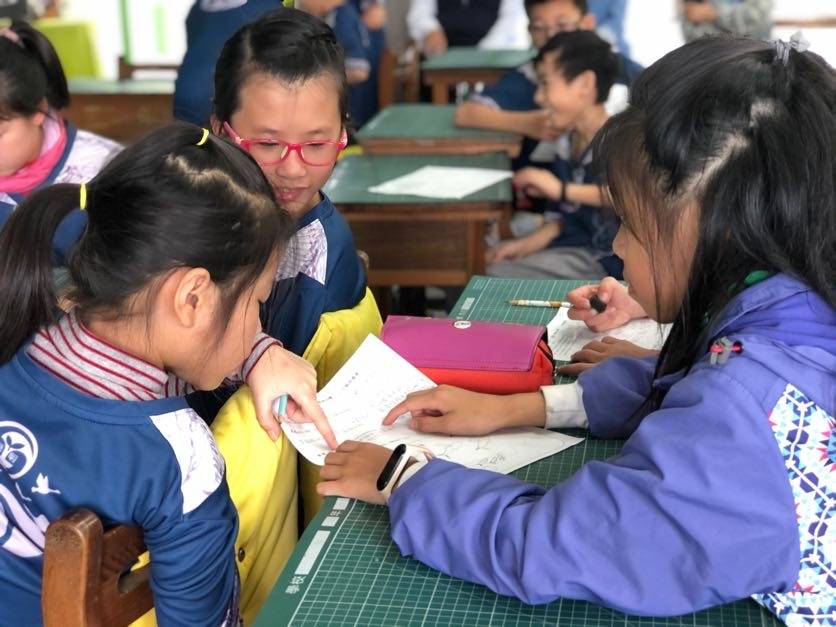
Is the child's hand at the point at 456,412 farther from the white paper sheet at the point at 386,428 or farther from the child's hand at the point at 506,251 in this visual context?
the child's hand at the point at 506,251

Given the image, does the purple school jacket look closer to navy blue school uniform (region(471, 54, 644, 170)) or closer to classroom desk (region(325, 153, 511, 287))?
classroom desk (region(325, 153, 511, 287))

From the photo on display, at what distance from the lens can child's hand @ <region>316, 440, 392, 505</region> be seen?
1.21m

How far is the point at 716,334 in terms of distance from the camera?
104 centimetres

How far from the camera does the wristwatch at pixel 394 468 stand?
1.18 m

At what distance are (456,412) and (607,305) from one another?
49 centimetres

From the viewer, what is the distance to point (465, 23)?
19.5 ft

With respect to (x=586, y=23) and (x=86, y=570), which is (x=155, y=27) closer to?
(x=586, y=23)

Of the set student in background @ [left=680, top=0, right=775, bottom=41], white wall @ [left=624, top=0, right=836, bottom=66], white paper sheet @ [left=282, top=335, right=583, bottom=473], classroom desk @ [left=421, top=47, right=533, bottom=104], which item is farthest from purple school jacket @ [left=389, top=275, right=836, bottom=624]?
white wall @ [left=624, top=0, right=836, bottom=66]

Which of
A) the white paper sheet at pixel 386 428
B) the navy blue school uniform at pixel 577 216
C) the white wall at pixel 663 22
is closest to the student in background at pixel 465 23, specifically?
the white wall at pixel 663 22

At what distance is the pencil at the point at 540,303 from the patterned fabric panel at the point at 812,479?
36.8 inches

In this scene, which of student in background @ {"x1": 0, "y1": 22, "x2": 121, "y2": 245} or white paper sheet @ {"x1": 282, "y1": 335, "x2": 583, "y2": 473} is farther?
student in background @ {"x1": 0, "y1": 22, "x2": 121, "y2": 245}

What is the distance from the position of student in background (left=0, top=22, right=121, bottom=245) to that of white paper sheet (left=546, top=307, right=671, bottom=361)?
115cm

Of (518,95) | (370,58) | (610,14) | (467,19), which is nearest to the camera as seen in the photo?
(518,95)

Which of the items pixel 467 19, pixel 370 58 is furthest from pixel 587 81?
pixel 370 58
